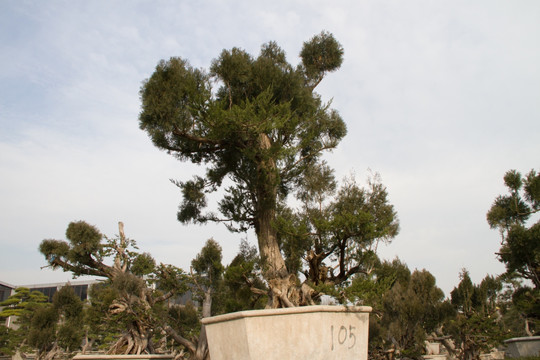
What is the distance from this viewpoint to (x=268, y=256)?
32.4 ft

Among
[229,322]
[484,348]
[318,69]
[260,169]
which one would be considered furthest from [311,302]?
[484,348]

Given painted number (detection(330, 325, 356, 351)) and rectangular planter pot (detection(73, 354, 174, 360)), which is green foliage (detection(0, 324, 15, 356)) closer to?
rectangular planter pot (detection(73, 354, 174, 360))

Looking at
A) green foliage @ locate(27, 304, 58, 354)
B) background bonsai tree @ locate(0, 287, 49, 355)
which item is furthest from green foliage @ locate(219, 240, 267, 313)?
background bonsai tree @ locate(0, 287, 49, 355)

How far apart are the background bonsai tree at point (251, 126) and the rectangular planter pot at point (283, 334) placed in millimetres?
1377

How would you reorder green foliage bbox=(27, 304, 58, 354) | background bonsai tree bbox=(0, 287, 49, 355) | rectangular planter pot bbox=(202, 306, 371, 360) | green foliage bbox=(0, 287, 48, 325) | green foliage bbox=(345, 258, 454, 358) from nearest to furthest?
1. rectangular planter pot bbox=(202, 306, 371, 360)
2. green foliage bbox=(345, 258, 454, 358)
3. green foliage bbox=(27, 304, 58, 354)
4. background bonsai tree bbox=(0, 287, 49, 355)
5. green foliage bbox=(0, 287, 48, 325)

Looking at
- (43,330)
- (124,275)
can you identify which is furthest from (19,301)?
(124,275)

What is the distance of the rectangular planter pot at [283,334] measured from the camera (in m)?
7.21

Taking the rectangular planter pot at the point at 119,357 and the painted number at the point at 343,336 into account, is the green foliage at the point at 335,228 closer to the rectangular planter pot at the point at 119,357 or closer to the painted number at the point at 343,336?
the painted number at the point at 343,336

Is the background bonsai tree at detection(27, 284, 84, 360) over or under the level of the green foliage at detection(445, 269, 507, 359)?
under

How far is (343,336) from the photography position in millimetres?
8039

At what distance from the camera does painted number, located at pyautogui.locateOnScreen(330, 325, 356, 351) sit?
7777 mm

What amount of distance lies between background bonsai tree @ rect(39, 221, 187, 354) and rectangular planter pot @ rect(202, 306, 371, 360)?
18.9 ft

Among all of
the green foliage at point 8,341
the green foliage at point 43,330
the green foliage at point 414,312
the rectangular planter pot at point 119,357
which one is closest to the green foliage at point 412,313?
the green foliage at point 414,312

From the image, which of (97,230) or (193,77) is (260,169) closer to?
(193,77)
